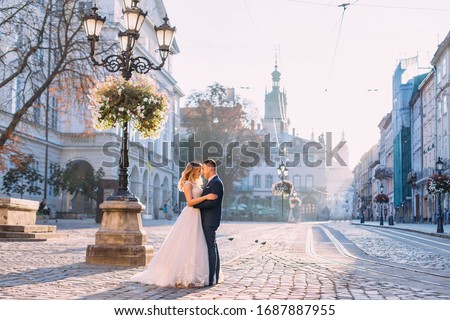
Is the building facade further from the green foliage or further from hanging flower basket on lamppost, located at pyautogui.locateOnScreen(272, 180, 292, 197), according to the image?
hanging flower basket on lamppost, located at pyautogui.locateOnScreen(272, 180, 292, 197)

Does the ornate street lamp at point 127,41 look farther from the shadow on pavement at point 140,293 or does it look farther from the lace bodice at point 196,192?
the shadow on pavement at point 140,293

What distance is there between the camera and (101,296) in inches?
269

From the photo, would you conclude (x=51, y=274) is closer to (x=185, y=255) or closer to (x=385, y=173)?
(x=185, y=255)

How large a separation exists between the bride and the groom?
61 mm

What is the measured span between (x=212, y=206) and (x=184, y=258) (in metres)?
0.73

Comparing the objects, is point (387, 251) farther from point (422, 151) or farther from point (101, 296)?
point (422, 151)

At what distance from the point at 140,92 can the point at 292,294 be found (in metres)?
5.63

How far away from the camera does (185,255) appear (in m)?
7.98

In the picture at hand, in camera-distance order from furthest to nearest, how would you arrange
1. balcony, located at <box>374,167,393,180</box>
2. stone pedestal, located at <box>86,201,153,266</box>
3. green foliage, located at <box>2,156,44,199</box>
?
balcony, located at <box>374,167,393,180</box> < green foliage, located at <box>2,156,44,199</box> < stone pedestal, located at <box>86,201,153,266</box>

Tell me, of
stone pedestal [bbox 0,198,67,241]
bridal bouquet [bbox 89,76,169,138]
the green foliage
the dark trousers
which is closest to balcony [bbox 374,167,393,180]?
the green foliage

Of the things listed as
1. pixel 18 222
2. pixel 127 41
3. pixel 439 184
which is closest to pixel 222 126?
pixel 439 184

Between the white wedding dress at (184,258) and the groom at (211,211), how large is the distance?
0.06 metres

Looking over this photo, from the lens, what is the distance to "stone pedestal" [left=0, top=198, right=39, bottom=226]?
1734cm

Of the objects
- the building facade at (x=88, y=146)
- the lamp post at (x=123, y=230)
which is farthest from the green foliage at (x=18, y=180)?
the lamp post at (x=123, y=230)
